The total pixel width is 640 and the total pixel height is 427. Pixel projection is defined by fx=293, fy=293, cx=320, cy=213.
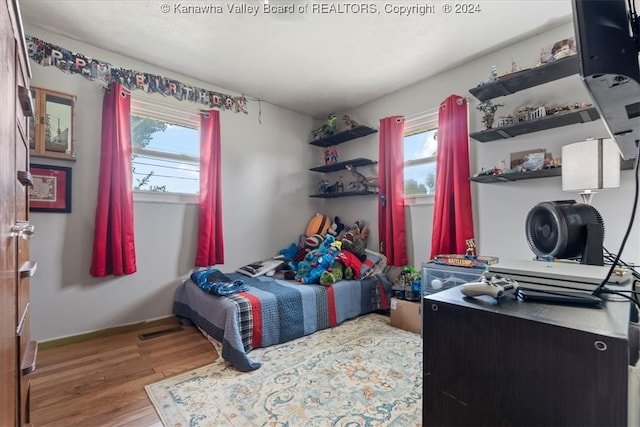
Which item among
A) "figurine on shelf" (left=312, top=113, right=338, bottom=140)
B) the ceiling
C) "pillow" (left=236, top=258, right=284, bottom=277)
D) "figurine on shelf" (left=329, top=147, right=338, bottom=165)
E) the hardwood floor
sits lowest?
the hardwood floor

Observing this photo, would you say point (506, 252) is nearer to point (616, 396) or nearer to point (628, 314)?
point (628, 314)

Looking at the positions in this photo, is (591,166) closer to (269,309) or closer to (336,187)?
(269,309)

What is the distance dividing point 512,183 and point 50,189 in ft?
11.7

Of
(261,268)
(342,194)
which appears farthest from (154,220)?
(342,194)

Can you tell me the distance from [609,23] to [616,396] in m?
0.66

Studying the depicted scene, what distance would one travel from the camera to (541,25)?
210cm

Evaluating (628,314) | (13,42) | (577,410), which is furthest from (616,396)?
(13,42)

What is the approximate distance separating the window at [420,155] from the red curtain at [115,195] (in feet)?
8.57

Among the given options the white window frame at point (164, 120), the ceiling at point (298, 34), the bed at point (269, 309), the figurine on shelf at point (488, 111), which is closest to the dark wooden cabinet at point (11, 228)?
the bed at point (269, 309)

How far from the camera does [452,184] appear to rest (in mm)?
2561

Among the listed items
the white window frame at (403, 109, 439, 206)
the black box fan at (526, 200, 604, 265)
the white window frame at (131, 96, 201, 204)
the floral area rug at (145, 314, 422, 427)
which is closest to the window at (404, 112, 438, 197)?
the white window frame at (403, 109, 439, 206)

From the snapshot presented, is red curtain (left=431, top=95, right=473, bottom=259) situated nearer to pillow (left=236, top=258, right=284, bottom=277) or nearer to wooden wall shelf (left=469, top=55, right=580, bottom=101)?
wooden wall shelf (left=469, top=55, right=580, bottom=101)

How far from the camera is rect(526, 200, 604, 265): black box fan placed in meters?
0.89

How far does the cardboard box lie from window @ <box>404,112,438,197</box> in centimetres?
108
